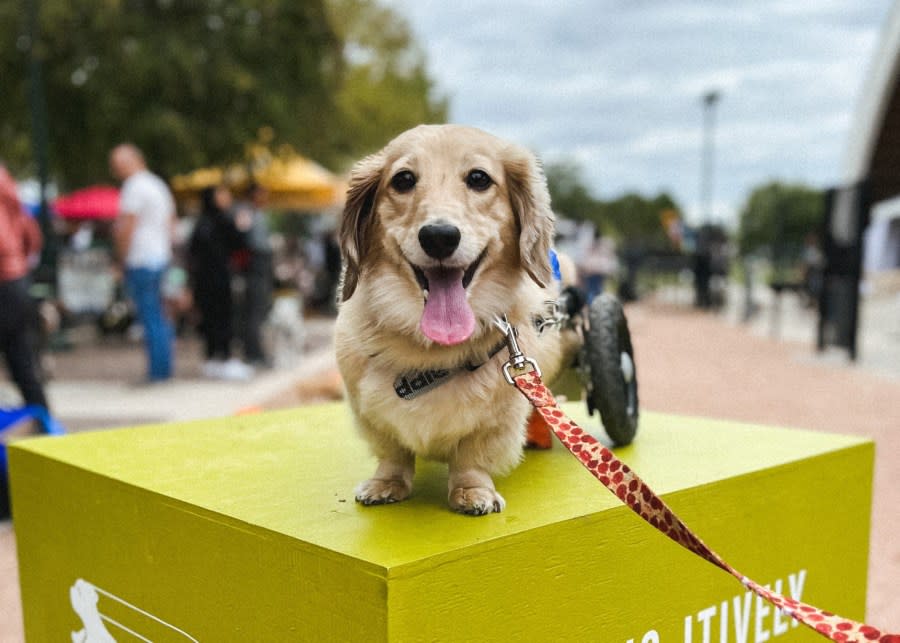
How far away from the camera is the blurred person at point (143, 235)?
24.3 ft

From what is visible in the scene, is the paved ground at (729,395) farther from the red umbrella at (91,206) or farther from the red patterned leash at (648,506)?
the red umbrella at (91,206)

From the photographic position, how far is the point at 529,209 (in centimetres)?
191

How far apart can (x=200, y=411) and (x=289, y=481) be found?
15.8ft

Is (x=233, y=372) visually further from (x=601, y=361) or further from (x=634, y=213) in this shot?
(x=634, y=213)

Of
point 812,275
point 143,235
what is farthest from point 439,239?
point 812,275

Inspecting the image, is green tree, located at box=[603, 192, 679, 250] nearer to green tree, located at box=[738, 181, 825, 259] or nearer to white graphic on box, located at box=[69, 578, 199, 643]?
green tree, located at box=[738, 181, 825, 259]

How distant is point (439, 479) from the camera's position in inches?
87.1

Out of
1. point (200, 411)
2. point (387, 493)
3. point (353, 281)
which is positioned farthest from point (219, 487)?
point (200, 411)

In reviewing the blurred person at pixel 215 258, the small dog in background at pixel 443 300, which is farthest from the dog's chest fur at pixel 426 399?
the blurred person at pixel 215 258

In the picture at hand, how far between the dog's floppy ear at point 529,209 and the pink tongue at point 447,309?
21 centimetres

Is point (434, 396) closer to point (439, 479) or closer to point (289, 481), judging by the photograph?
point (439, 479)

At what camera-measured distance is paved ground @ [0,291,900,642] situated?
409 centimetres

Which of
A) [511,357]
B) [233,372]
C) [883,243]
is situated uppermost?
[511,357]

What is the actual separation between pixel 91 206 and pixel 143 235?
8.25m
